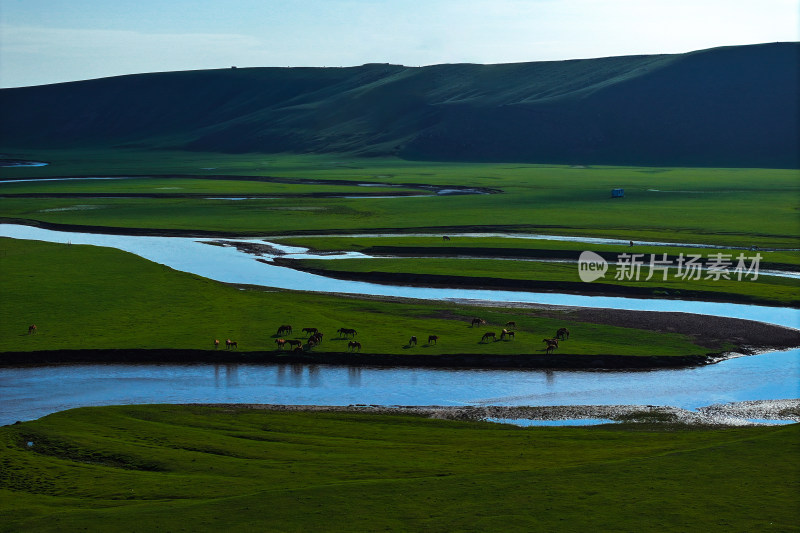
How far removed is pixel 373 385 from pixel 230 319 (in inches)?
584

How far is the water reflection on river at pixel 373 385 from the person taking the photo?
129 feet

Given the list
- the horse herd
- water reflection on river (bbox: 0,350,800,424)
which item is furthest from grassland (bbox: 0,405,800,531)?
the horse herd

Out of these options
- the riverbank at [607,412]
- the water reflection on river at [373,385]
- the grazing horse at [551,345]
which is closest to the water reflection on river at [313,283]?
the water reflection on river at [373,385]

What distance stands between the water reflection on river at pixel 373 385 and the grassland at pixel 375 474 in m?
3.51

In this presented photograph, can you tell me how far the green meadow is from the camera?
4725cm

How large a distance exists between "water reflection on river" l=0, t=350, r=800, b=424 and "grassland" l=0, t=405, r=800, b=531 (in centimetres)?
351

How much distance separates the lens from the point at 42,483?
28.1 metres

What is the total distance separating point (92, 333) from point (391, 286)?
83.8 ft

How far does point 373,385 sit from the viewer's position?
41906mm

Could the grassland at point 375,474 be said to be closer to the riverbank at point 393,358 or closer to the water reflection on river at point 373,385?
the water reflection on river at point 373,385

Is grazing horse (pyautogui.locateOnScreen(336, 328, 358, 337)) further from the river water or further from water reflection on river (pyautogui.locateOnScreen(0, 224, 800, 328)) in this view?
water reflection on river (pyautogui.locateOnScreen(0, 224, 800, 328))

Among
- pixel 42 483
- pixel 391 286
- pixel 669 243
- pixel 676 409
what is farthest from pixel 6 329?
pixel 669 243

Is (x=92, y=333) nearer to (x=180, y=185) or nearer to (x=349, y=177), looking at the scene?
(x=180, y=185)

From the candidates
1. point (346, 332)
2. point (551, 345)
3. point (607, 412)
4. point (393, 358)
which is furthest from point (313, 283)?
point (607, 412)
